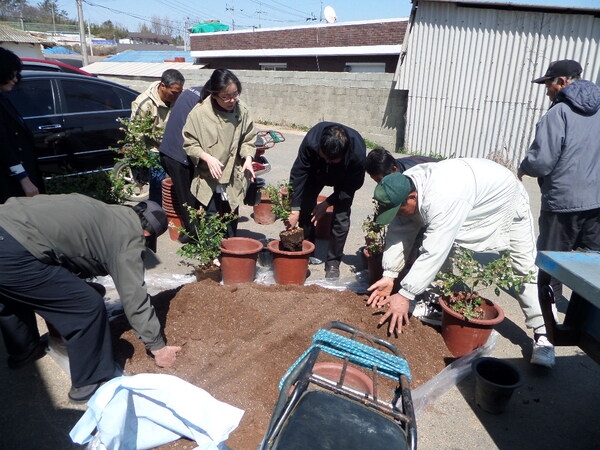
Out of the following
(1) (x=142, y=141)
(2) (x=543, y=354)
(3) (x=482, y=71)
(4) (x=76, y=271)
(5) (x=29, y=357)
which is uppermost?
(3) (x=482, y=71)

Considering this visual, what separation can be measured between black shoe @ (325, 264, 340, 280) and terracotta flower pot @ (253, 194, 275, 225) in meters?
1.71

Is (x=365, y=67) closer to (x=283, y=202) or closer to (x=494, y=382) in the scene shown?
(x=283, y=202)

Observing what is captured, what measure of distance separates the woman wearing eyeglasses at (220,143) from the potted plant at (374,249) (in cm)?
122

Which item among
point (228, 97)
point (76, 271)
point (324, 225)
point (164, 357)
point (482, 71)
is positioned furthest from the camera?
point (482, 71)

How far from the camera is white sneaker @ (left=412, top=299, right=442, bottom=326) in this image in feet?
11.7

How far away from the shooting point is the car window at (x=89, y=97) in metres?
5.96

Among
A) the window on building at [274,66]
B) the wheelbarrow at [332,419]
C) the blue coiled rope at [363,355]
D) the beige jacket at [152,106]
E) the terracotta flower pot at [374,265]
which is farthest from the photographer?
the window on building at [274,66]

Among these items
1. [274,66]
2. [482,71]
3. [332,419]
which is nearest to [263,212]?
[332,419]

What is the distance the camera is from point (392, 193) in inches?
107

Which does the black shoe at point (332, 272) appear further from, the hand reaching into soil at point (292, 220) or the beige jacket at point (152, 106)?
the beige jacket at point (152, 106)

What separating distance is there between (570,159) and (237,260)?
274 cm

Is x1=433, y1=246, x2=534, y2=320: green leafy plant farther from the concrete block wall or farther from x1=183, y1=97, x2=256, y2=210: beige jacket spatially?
the concrete block wall

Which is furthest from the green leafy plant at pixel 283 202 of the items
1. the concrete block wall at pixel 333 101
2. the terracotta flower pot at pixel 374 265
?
the concrete block wall at pixel 333 101

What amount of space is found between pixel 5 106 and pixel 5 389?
6.90 feet
